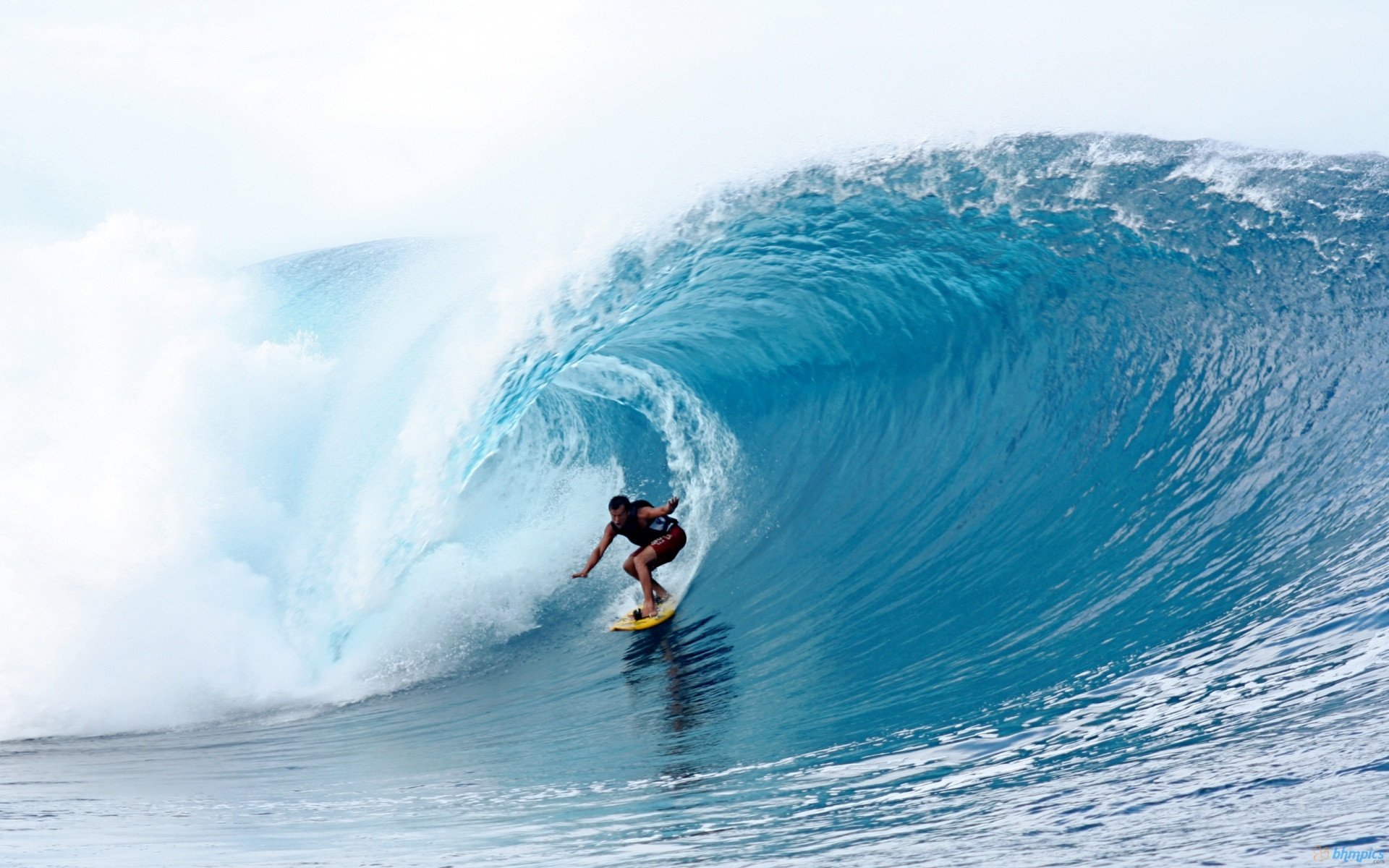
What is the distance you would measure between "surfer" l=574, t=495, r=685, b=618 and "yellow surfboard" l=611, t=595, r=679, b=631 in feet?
0.16

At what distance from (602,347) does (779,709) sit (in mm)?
5473

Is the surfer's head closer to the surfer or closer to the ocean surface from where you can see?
the surfer

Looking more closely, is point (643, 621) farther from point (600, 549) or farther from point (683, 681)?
point (683, 681)

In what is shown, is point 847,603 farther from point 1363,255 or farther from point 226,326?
point 226,326

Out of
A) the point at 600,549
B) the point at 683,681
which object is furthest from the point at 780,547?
the point at 683,681

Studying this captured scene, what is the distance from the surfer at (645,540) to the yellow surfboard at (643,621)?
0.16 feet

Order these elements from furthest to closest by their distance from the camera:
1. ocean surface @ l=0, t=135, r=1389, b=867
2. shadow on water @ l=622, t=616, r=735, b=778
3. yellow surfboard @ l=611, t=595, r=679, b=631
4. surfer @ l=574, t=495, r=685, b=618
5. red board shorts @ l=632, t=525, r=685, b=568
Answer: red board shorts @ l=632, t=525, r=685, b=568, surfer @ l=574, t=495, r=685, b=618, yellow surfboard @ l=611, t=595, r=679, b=631, shadow on water @ l=622, t=616, r=735, b=778, ocean surface @ l=0, t=135, r=1389, b=867

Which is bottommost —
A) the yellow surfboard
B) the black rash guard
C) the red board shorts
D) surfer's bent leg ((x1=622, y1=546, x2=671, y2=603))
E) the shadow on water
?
the shadow on water

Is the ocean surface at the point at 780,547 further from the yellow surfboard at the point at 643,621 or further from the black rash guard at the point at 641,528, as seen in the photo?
the black rash guard at the point at 641,528

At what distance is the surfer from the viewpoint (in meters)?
7.43

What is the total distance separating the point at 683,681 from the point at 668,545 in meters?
1.49

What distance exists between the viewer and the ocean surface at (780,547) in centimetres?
413

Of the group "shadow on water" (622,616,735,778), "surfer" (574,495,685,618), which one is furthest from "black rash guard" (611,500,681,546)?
"shadow on water" (622,616,735,778)

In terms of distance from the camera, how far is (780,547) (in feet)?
26.2
